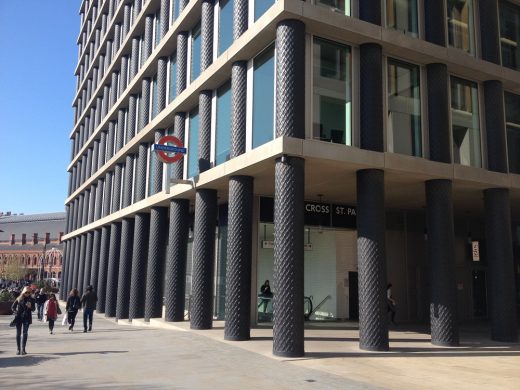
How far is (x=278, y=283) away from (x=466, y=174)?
23.2ft

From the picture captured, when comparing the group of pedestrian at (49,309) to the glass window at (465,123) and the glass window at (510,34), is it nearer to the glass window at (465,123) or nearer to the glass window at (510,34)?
the glass window at (465,123)

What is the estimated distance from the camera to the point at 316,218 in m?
19.4

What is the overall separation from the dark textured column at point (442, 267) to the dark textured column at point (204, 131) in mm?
7378

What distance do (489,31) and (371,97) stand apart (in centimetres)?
653

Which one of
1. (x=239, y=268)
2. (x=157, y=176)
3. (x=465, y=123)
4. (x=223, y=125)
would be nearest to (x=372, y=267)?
(x=239, y=268)

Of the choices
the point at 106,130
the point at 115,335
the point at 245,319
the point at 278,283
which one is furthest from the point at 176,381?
the point at 106,130

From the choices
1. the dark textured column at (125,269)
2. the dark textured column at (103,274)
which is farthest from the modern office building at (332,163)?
the dark textured column at (103,274)

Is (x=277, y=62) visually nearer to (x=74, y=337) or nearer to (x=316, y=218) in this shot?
(x=316, y=218)

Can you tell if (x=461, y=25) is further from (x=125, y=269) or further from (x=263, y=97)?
(x=125, y=269)

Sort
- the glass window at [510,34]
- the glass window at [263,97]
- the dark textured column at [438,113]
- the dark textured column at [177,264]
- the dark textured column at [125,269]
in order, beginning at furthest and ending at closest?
the dark textured column at [125,269] → the dark textured column at [177,264] → the glass window at [510,34] → the dark textured column at [438,113] → the glass window at [263,97]

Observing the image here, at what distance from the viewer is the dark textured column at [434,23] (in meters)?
15.2

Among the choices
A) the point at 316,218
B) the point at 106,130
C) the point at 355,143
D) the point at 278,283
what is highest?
the point at 106,130

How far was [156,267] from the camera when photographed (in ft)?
69.7

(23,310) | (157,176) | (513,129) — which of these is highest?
(513,129)
